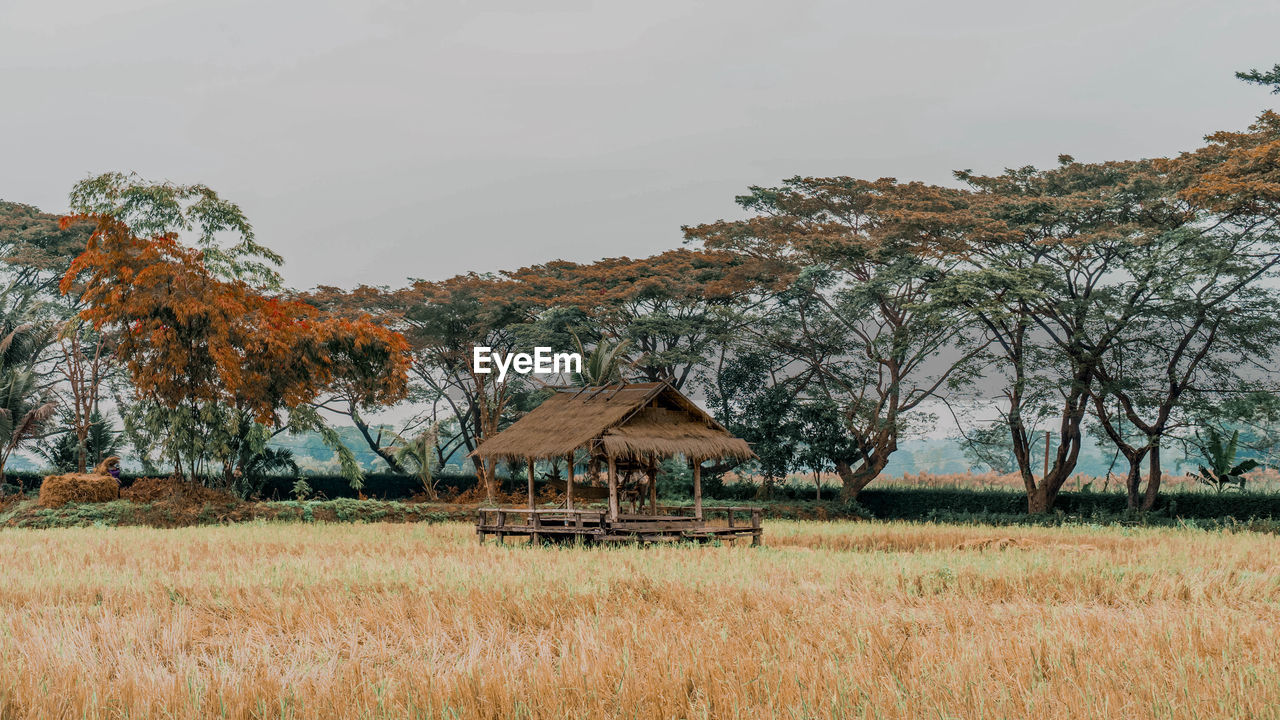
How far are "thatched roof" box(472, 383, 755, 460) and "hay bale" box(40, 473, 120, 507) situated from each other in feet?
34.5

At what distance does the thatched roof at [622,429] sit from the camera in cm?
1886

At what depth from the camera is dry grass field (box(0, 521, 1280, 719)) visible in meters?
6.04

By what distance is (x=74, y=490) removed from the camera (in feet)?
81.3

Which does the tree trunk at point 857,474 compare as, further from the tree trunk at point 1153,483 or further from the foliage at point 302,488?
the foliage at point 302,488

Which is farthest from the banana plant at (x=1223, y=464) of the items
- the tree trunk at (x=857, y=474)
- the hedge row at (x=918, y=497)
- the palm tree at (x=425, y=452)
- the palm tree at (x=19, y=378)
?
the palm tree at (x=19, y=378)

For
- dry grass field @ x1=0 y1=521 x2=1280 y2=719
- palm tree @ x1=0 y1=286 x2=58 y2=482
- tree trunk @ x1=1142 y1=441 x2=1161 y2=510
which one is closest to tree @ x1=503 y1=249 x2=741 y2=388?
tree trunk @ x1=1142 y1=441 x2=1161 y2=510

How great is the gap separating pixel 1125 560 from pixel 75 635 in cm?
1282

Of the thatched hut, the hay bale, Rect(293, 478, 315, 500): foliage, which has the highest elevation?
the thatched hut

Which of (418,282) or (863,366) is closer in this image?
(863,366)

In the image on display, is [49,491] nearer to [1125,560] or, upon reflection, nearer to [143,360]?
[143,360]

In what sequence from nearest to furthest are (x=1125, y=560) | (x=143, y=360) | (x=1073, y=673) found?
(x=1073, y=673)
(x=1125, y=560)
(x=143, y=360)

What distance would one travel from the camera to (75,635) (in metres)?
8.16

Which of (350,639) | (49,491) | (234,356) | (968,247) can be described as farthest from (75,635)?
(968,247)

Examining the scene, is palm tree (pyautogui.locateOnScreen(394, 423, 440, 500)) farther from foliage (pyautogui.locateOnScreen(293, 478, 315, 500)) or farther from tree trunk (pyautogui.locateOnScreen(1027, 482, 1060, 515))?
tree trunk (pyautogui.locateOnScreen(1027, 482, 1060, 515))
